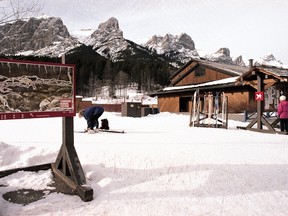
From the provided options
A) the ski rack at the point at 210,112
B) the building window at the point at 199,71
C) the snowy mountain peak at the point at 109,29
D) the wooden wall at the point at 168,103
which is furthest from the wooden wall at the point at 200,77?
the snowy mountain peak at the point at 109,29

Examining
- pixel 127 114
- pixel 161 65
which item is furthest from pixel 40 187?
pixel 161 65

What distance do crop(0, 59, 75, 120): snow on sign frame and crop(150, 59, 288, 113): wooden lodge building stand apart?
8.97 m

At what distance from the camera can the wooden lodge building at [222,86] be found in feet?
38.6

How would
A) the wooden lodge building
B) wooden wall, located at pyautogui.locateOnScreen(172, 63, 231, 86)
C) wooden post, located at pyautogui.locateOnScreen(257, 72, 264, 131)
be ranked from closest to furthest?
wooden post, located at pyautogui.locateOnScreen(257, 72, 264, 131) < the wooden lodge building < wooden wall, located at pyautogui.locateOnScreen(172, 63, 231, 86)

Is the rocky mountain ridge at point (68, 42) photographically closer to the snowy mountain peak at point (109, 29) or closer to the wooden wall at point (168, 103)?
the snowy mountain peak at point (109, 29)

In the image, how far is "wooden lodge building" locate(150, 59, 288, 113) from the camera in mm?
11758

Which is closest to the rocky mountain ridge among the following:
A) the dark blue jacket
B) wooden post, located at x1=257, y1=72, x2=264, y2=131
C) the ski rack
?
the dark blue jacket

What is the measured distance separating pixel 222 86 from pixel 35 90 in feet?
63.1

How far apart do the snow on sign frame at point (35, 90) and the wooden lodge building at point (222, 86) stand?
8972 millimetres

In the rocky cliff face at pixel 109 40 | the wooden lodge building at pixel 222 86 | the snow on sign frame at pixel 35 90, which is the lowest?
the snow on sign frame at pixel 35 90

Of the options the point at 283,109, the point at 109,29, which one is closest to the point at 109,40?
the point at 109,29

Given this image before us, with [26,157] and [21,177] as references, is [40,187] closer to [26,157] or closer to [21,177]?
[21,177]

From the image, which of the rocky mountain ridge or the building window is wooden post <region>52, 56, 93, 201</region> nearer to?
the rocky mountain ridge

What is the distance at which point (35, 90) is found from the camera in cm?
387
